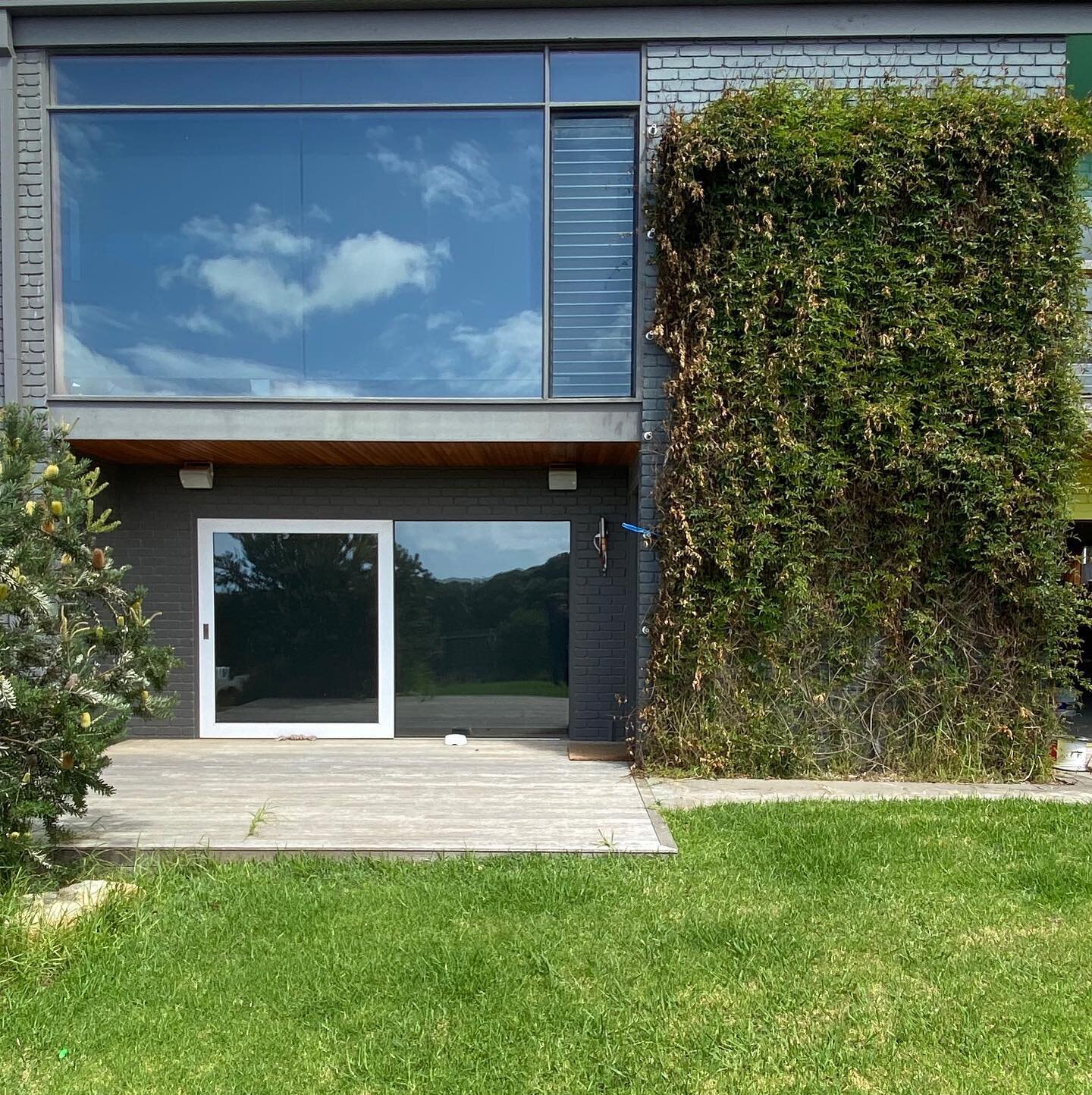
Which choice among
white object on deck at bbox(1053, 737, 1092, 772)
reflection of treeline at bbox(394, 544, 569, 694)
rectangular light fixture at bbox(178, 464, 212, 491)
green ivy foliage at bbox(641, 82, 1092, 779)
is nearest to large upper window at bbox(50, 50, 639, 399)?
green ivy foliage at bbox(641, 82, 1092, 779)

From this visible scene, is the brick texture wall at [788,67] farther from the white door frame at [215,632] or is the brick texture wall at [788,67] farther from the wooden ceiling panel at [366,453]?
the white door frame at [215,632]

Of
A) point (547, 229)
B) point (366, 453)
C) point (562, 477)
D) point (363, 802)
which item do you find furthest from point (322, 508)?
point (547, 229)

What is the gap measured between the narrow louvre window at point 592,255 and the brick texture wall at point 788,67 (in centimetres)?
19

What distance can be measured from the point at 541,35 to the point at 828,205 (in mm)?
2367

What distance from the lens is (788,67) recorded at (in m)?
5.42

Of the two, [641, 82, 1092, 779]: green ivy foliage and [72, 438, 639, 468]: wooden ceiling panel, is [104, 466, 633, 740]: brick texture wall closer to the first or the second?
[72, 438, 639, 468]: wooden ceiling panel

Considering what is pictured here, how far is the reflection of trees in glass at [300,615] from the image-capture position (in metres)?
6.48

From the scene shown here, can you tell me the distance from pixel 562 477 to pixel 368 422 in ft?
5.42

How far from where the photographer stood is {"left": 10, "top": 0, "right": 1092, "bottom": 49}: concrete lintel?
17.6 feet

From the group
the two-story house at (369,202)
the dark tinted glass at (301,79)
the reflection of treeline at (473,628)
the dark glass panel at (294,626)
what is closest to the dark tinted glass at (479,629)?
the reflection of treeline at (473,628)

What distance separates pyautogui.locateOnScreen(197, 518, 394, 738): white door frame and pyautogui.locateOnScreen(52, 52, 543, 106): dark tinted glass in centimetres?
316

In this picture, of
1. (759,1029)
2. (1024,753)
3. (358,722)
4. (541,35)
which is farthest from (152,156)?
(1024,753)

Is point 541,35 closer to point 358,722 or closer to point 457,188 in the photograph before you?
point 457,188

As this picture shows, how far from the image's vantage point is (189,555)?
6.46 m
